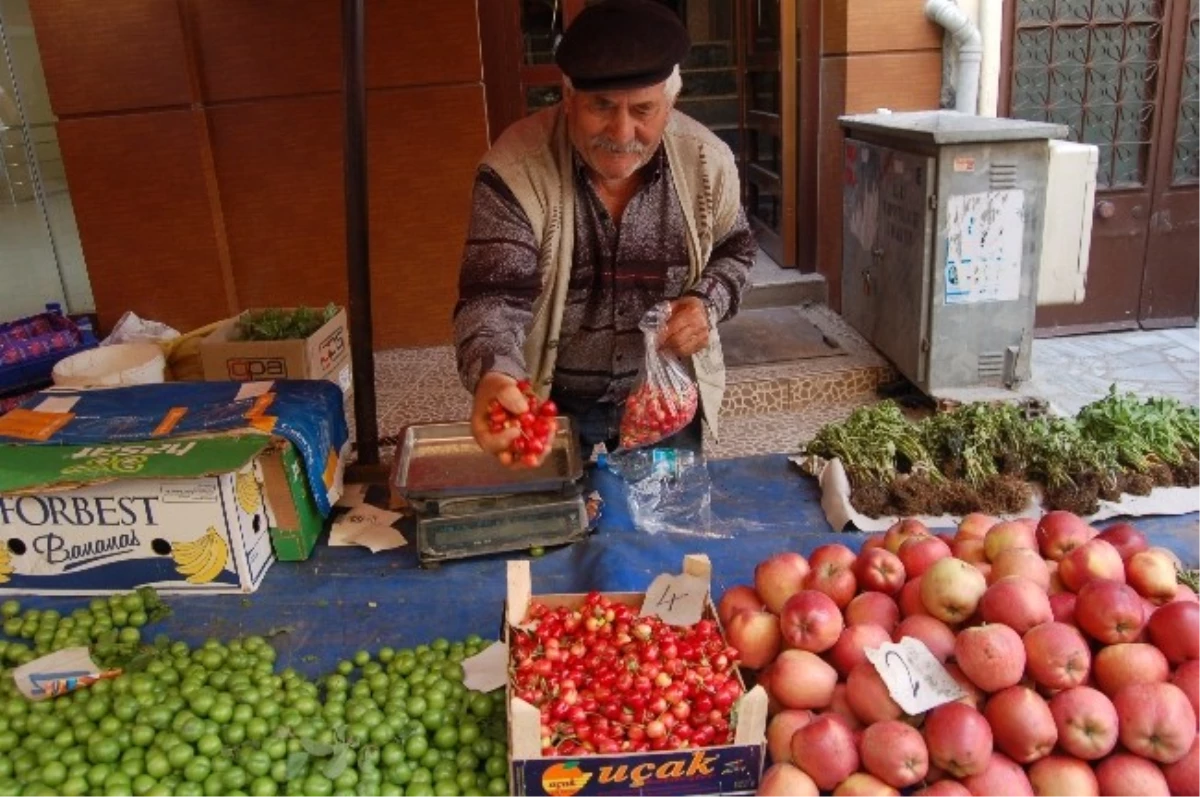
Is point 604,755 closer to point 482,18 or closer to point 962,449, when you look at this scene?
point 962,449

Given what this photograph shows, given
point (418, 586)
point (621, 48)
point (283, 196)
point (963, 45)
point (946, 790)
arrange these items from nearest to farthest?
point (946, 790) < point (621, 48) < point (418, 586) < point (963, 45) < point (283, 196)

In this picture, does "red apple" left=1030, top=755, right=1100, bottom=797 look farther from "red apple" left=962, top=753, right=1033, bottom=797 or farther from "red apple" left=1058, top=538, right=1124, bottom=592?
"red apple" left=1058, top=538, right=1124, bottom=592

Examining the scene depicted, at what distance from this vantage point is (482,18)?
518cm

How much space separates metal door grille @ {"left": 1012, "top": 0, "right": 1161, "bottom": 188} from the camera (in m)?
5.37

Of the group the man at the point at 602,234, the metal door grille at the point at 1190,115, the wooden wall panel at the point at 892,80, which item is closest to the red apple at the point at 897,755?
the man at the point at 602,234

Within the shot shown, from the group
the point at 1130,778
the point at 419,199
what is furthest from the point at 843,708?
the point at 419,199

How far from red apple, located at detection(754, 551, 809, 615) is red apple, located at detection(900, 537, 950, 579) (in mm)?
175

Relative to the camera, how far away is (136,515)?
2184 mm

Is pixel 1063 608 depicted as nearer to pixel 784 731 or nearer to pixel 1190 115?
pixel 784 731

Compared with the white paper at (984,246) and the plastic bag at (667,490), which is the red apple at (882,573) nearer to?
the plastic bag at (667,490)

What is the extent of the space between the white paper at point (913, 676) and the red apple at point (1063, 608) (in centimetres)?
22

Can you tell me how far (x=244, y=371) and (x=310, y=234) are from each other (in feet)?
5.35

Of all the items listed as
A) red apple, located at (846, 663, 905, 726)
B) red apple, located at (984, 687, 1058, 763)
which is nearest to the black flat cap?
red apple, located at (846, 663, 905, 726)

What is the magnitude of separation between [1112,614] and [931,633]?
10.2 inches
